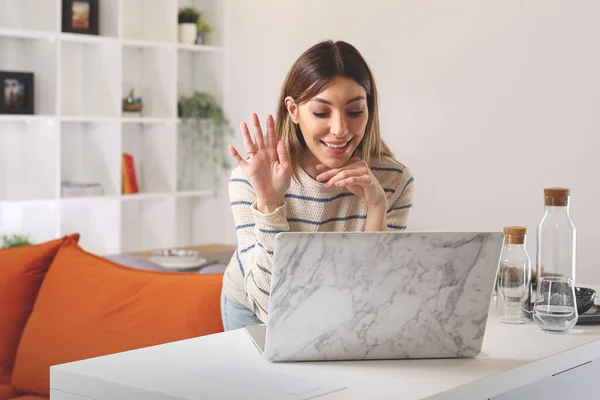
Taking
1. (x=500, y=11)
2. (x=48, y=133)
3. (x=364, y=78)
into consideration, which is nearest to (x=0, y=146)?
(x=48, y=133)

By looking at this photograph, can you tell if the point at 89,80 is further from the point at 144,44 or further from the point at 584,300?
the point at 584,300

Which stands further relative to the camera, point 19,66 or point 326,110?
point 19,66

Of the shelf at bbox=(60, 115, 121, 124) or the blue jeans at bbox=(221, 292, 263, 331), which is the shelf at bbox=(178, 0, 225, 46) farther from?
the blue jeans at bbox=(221, 292, 263, 331)

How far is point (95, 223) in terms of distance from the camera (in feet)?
16.5

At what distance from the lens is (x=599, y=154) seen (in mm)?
3779

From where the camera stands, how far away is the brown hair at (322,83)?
178 cm

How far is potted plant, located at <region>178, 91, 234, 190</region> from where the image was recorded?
5.30m

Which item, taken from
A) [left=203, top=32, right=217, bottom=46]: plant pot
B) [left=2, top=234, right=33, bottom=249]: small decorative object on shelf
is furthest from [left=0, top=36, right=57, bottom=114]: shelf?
[left=203, top=32, right=217, bottom=46]: plant pot

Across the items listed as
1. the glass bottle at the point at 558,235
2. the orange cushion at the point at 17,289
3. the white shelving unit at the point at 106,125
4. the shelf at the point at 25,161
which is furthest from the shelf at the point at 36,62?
the glass bottle at the point at 558,235

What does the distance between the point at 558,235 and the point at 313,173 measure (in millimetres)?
538

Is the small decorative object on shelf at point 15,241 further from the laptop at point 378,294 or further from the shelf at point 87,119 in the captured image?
the laptop at point 378,294

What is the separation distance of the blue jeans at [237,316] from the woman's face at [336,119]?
439mm

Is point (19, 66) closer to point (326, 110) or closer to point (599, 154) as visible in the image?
point (599, 154)

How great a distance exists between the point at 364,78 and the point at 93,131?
3.48 metres
